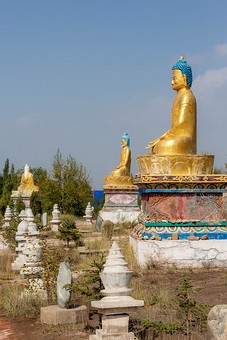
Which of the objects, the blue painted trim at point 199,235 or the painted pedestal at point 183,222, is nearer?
the painted pedestal at point 183,222

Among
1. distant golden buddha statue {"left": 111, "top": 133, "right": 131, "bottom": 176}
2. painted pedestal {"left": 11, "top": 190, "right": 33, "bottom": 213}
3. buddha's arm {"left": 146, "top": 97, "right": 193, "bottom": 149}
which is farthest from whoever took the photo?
painted pedestal {"left": 11, "top": 190, "right": 33, "bottom": 213}

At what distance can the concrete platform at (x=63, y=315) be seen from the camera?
8125 mm

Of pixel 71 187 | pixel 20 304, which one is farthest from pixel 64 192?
pixel 20 304

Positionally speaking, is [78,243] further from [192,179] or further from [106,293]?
[106,293]

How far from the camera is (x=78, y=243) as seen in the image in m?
18.2

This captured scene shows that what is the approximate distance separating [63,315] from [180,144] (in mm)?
7027

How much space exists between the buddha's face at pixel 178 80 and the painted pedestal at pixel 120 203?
1334 cm

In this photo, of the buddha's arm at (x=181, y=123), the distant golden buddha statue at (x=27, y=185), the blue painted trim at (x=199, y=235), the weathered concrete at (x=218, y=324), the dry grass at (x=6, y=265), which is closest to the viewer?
the weathered concrete at (x=218, y=324)

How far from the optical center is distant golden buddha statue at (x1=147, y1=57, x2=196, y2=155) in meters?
14.2

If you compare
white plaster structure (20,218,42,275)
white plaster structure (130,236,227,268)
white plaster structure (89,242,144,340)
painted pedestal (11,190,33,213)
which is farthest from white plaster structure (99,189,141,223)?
white plaster structure (89,242,144,340)

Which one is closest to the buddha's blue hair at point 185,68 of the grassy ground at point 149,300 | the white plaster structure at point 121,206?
the grassy ground at point 149,300

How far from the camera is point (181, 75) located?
15039mm

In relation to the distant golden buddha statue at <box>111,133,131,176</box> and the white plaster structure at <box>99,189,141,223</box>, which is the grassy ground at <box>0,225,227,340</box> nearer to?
the white plaster structure at <box>99,189,141,223</box>

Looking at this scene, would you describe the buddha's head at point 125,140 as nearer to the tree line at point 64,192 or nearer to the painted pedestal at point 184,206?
the tree line at point 64,192
